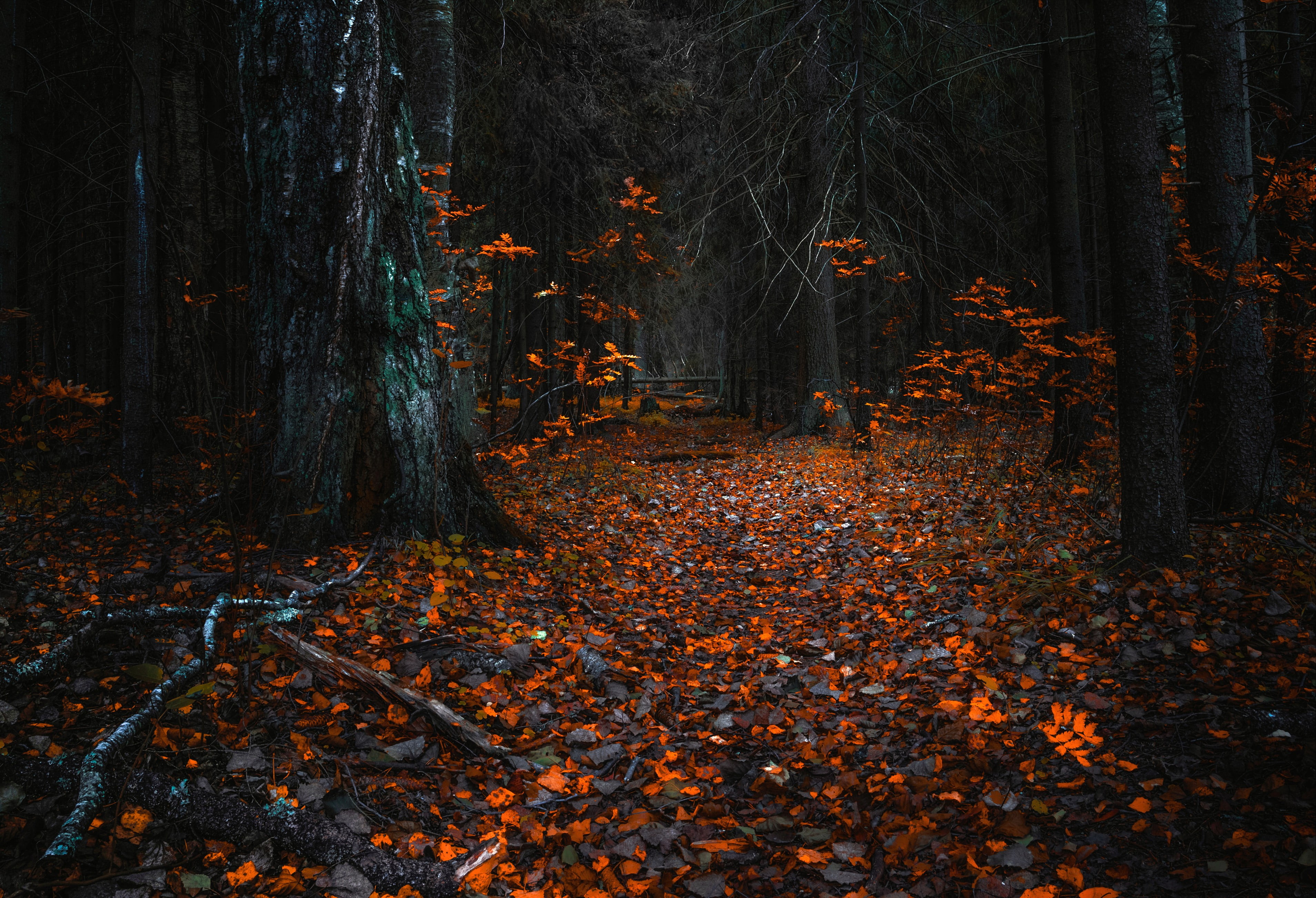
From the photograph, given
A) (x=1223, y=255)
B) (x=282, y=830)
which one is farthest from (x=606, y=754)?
(x=1223, y=255)

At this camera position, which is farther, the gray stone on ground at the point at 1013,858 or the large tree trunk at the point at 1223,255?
the large tree trunk at the point at 1223,255

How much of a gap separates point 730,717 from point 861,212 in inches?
328

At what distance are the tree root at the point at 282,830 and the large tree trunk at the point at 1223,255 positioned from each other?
16.5 feet

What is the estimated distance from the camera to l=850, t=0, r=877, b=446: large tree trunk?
31.2ft

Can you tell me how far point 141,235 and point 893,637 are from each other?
21.8 ft

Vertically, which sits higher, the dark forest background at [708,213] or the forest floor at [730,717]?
the dark forest background at [708,213]

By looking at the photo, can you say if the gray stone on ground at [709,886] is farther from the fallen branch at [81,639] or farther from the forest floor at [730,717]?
the fallen branch at [81,639]

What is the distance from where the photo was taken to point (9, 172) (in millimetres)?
7211

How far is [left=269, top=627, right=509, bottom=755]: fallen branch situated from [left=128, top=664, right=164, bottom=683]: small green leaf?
0.52 metres

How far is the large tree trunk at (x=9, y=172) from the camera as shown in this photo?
696 cm

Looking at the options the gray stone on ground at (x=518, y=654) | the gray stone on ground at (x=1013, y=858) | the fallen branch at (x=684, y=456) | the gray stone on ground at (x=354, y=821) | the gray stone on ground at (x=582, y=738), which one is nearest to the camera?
the gray stone on ground at (x=1013, y=858)

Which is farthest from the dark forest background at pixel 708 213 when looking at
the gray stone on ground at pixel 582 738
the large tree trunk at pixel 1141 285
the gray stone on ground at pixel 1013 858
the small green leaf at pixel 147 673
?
the gray stone on ground at pixel 1013 858

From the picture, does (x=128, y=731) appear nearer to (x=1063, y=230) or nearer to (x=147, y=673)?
(x=147, y=673)

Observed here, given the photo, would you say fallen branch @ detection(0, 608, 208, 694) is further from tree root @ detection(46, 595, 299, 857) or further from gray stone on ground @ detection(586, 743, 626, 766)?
gray stone on ground @ detection(586, 743, 626, 766)
